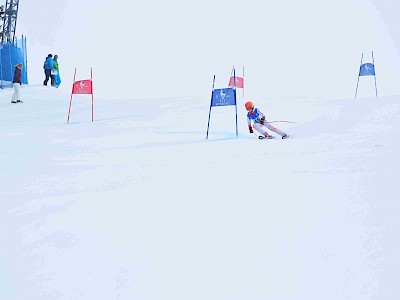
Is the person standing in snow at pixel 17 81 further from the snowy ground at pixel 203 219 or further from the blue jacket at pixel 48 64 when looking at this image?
the snowy ground at pixel 203 219

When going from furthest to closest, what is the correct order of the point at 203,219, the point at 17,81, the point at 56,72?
the point at 56,72 → the point at 17,81 → the point at 203,219

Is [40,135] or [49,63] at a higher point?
[49,63]

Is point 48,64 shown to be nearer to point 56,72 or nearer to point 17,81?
point 56,72

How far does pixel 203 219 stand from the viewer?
14.5 ft

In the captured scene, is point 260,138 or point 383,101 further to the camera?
point 383,101

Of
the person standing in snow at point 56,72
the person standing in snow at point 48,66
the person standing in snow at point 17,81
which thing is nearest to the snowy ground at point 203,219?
the person standing in snow at point 17,81

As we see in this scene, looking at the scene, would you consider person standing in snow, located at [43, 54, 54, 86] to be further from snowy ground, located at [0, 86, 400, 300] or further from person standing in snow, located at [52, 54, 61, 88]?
snowy ground, located at [0, 86, 400, 300]

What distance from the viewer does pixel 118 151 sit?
8602mm

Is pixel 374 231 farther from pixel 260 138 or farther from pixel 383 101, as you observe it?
pixel 383 101

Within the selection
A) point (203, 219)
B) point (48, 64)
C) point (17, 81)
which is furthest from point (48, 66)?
point (203, 219)

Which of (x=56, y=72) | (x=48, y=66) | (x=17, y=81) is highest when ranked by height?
(x=48, y=66)

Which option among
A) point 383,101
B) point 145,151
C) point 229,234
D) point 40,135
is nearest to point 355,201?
point 229,234

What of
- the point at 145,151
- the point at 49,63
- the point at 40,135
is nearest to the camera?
the point at 145,151

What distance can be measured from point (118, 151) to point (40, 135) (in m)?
3.49
